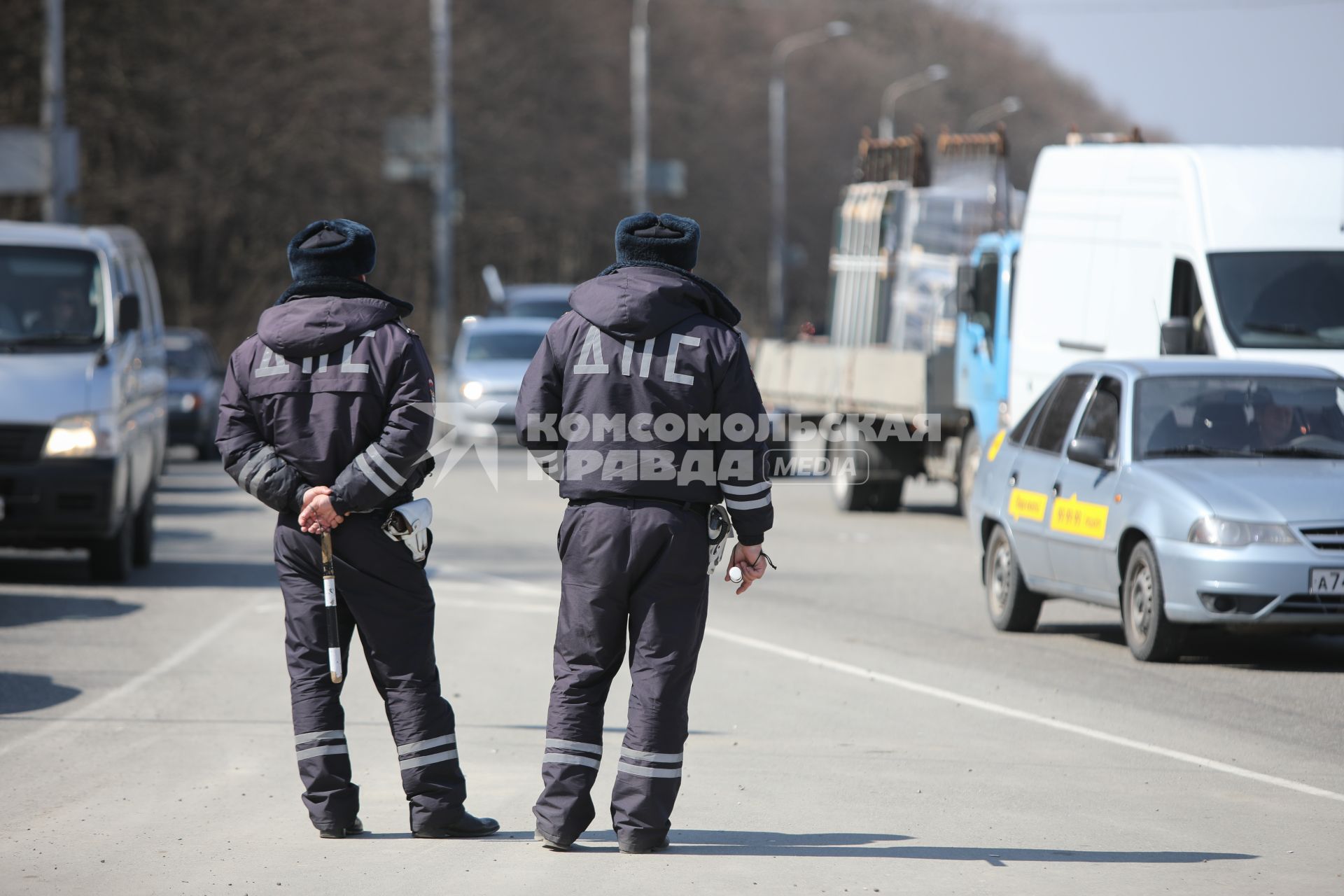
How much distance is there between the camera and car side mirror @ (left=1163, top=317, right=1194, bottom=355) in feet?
44.0

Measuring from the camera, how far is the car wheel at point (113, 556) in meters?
13.8

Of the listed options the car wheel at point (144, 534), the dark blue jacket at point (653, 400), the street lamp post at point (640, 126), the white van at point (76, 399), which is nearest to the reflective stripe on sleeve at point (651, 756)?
the dark blue jacket at point (653, 400)

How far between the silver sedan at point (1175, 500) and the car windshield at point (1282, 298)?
1.96 meters

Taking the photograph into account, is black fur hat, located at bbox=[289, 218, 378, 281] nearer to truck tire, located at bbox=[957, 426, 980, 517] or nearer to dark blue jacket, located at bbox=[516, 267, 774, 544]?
dark blue jacket, located at bbox=[516, 267, 774, 544]

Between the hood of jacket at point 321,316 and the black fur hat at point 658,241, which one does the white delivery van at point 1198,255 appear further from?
the hood of jacket at point 321,316

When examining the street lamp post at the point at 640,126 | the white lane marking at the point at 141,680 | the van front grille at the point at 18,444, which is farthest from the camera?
the street lamp post at the point at 640,126

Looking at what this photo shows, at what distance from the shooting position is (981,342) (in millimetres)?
18500

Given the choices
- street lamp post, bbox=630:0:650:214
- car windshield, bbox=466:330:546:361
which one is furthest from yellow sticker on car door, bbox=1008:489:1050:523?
street lamp post, bbox=630:0:650:214

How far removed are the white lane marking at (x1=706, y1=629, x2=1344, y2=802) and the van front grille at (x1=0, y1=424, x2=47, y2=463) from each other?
4.60 meters

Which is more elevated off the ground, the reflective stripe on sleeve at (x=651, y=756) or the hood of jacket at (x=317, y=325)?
the hood of jacket at (x=317, y=325)

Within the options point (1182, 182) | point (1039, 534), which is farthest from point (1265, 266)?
point (1039, 534)

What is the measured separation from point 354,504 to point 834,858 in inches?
71.0

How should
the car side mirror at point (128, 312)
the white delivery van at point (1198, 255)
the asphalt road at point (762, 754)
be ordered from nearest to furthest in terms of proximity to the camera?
1. the asphalt road at point (762, 754)
2. the white delivery van at point (1198, 255)
3. the car side mirror at point (128, 312)

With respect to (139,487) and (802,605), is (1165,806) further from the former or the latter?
(139,487)
